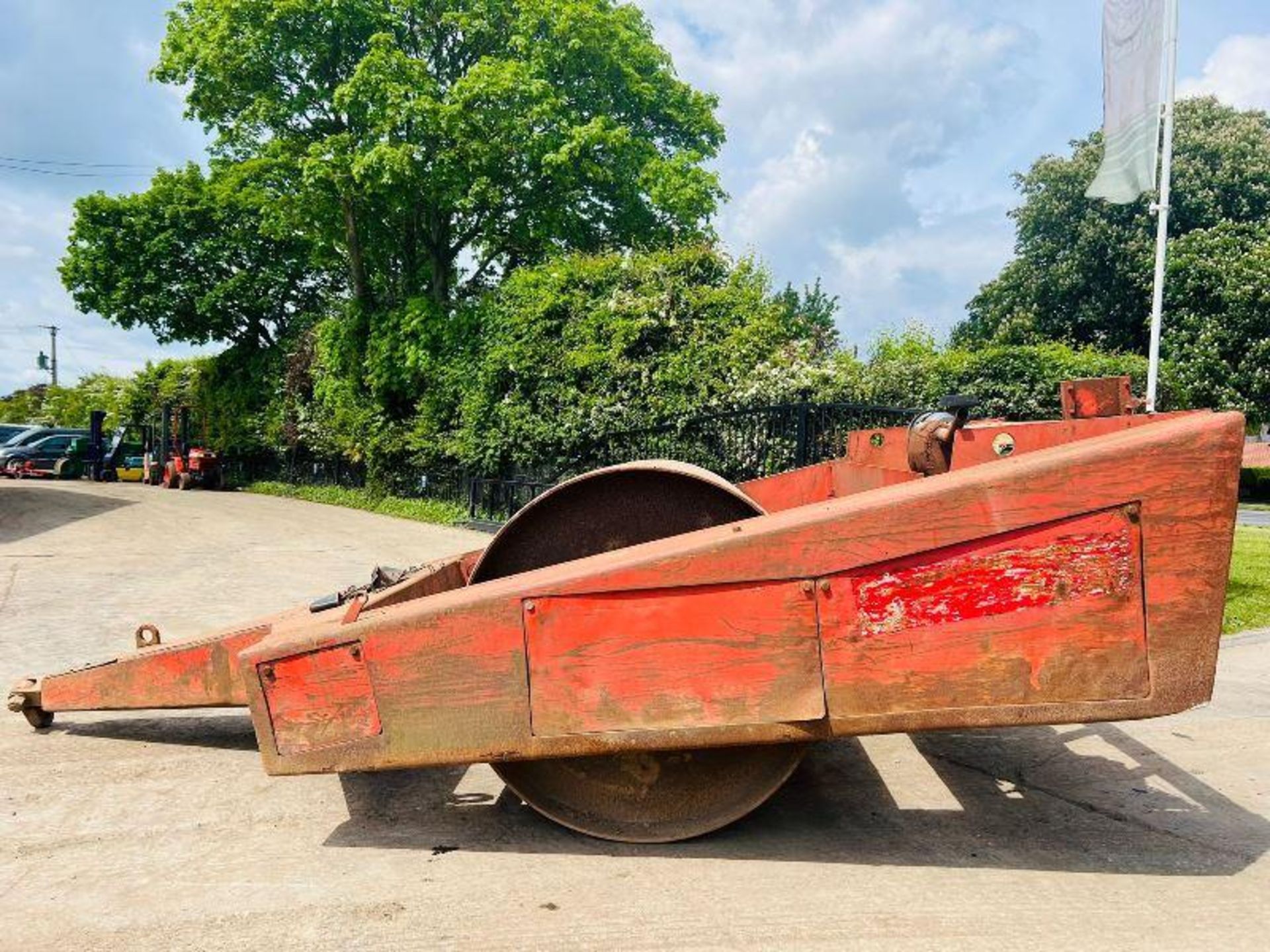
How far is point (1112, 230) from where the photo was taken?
85.0ft

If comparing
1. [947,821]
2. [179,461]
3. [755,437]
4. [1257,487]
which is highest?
[755,437]

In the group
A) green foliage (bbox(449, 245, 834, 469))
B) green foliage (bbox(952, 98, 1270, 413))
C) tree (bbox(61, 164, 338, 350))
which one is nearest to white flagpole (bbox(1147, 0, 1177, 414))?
green foliage (bbox(449, 245, 834, 469))

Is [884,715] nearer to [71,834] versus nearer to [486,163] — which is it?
[71,834]

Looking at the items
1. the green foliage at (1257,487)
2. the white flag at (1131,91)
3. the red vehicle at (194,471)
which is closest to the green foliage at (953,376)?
the white flag at (1131,91)

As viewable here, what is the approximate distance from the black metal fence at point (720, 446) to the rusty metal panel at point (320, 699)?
6.50m

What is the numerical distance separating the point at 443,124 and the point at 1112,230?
20.7m

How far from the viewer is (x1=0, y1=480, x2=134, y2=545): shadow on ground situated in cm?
1170

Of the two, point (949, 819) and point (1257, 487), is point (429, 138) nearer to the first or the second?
point (949, 819)

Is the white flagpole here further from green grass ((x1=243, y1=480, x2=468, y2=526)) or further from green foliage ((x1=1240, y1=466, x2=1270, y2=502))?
green foliage ((x1=1240, y1=466, x2=1270, y2=502))

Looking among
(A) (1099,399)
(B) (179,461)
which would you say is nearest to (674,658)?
(A) (1099,399)

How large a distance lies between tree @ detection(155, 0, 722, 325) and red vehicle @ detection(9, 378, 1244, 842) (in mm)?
15209

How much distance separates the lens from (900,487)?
223 centimetres

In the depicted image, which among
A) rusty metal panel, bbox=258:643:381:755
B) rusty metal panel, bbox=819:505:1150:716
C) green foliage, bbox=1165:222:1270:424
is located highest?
green foliage, bbox=1165:222:1270:424

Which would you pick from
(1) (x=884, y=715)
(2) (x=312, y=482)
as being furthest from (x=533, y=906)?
(2) (x=312, y=482)
